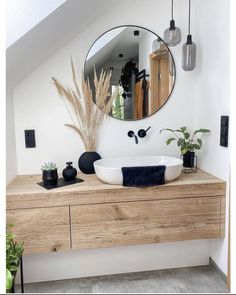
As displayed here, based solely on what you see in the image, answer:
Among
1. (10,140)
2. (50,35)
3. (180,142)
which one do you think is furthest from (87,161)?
(50,35)

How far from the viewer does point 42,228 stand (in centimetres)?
179

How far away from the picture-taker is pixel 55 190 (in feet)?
5.92

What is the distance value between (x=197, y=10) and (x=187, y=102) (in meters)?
0.72

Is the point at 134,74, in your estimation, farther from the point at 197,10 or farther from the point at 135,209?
the point at 135,209

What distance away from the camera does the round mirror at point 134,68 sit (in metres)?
2.19

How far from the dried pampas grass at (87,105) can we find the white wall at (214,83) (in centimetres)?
73

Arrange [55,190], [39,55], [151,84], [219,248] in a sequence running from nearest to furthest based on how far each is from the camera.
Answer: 1. [55,190]
2. [39,55]
3. [219,248]
4. [151,84]

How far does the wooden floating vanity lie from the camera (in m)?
1.78

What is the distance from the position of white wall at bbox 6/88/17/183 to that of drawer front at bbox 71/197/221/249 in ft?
1.81

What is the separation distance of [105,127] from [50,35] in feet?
2.63

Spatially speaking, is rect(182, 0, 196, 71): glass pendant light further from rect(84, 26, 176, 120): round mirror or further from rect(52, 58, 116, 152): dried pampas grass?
rect(52, 58, 116, 152): dried pampas grass

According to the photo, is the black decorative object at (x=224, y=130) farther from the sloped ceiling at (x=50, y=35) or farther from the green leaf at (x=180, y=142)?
the sloped ceiling at (x=50, y=35)

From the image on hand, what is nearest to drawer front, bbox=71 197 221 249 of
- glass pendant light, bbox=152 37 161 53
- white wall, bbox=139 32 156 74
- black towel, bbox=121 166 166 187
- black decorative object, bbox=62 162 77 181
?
black towel, bbox=121 166 166 187

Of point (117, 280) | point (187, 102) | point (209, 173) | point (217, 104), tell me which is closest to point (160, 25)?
point (187, 102)
